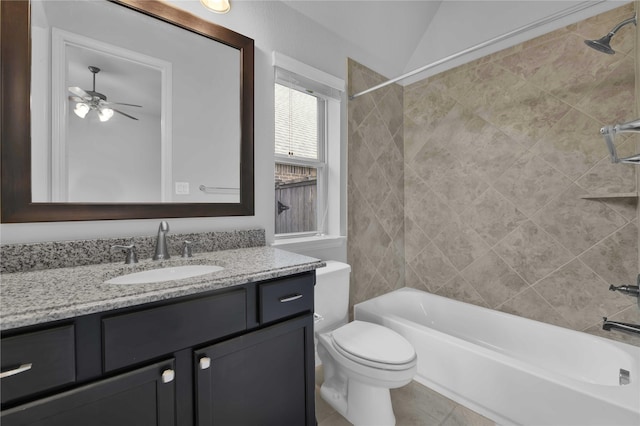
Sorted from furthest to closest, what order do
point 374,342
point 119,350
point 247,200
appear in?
point 247,200, point 374,342, point 119,350

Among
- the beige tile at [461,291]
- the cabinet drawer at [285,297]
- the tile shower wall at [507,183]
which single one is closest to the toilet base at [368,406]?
the cabinet drawer at [285,297]

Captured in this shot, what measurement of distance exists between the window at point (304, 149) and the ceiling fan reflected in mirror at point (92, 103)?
87cm

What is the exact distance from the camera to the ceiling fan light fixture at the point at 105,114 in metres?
1.17

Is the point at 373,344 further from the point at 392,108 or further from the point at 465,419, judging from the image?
the point at 392,108

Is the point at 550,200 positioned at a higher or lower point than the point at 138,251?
higher

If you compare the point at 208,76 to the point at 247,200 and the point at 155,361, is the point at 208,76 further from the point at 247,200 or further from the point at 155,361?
the point at 155,361

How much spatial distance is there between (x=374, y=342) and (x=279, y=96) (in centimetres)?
162

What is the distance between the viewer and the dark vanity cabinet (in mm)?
646

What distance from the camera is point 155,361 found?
0.80m

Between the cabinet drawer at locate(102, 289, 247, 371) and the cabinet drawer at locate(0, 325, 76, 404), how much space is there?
0.07m

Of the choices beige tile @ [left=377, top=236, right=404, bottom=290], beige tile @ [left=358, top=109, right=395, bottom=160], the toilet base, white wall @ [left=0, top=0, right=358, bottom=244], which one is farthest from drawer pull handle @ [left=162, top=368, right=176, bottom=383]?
beige tile @ [left=358, top=109, right=395, bottom=160]

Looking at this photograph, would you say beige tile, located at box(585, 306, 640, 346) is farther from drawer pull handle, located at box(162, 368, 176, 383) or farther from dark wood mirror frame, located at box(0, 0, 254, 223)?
dark wood mirror frame, located at box(0, 0, 254, 223)

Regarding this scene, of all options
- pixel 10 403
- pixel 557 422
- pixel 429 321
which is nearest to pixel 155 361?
pixel 10 403

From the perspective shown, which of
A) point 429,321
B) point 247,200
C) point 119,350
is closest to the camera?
point 119,350
